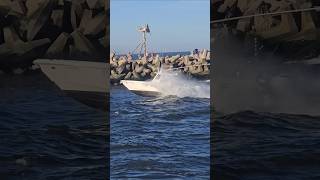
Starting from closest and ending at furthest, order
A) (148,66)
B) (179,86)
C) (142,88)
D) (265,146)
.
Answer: (265,146), (142,88), (179,86), (148,66)

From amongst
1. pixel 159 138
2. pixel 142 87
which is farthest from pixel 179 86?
pixel 159 138

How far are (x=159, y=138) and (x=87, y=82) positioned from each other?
424 cm

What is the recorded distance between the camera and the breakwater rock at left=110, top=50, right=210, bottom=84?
14.6 meters

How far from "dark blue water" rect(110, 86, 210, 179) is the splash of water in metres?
0.41

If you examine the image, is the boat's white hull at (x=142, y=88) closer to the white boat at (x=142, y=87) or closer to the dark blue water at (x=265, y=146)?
the white boat at (x=142, y=87)

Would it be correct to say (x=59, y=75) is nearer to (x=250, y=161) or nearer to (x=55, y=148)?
(x=55, y=148)

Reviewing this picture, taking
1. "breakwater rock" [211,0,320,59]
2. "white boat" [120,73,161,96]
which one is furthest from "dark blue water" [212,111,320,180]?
"white boat" [120,73,161,96]

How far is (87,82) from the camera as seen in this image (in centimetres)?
A: 351

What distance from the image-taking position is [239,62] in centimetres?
345

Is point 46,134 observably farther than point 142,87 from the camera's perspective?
No

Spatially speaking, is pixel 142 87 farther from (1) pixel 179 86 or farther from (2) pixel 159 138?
(2) pixel 159 138

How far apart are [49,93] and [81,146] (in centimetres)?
45

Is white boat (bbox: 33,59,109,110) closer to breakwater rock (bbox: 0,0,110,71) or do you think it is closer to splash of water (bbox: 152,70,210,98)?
breakwater rock (bbox: 0,0,110,71)

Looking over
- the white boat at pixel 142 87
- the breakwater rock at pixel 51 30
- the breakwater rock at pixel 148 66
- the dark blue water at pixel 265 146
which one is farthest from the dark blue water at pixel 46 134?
the breakwater rock at pixel 148 66
